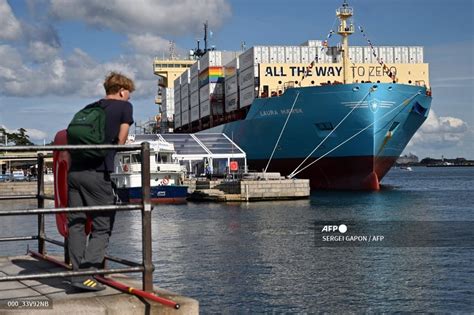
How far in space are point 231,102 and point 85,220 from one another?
6085 centimetres

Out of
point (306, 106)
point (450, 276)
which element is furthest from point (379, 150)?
point (450, 276)

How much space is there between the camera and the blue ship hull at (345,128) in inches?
1909

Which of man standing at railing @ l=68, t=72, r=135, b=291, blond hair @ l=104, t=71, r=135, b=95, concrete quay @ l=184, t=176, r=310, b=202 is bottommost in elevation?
concrete quay @ l=184, t=176, r=310, b=202

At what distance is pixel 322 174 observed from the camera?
51.7m

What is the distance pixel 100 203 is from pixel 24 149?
3.61 feet

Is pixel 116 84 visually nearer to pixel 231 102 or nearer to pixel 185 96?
pixel 231 102

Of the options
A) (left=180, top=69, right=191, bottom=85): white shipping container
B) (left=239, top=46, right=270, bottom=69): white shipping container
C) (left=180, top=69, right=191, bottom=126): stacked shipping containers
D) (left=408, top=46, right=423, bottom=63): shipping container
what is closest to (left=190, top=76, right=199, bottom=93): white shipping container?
(left=180, top=69, right=191, bottom=126): stacked shipping containers

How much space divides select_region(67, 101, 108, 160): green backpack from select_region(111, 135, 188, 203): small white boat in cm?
3408


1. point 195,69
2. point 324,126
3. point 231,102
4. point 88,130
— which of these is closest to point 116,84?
point 88,130

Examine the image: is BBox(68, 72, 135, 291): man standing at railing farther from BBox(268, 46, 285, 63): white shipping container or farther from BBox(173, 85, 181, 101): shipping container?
BBox(173, 85, 181, 101): shipping container

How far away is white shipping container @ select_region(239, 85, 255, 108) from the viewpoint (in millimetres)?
58519

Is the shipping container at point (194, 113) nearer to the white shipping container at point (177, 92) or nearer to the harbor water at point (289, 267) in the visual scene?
the white shipping container at point (177, 92)

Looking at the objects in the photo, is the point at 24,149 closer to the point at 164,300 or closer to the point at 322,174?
the point at 164,300

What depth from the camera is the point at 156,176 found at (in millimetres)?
42531
